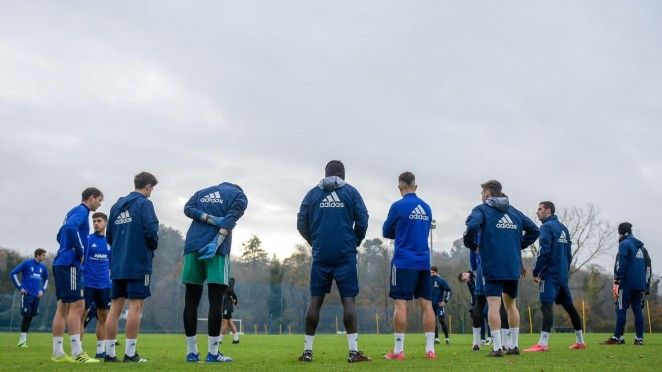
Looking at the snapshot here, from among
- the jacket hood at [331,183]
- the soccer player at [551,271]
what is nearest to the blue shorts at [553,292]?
the soccer player at [551,271]

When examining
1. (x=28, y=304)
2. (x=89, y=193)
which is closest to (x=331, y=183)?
(x=89, y=193)

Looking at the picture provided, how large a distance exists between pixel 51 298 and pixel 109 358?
36124 millimetres

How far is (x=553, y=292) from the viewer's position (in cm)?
1034

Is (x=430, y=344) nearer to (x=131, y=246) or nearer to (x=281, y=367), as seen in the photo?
(x=281, y=367)

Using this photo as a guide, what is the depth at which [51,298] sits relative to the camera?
131ft

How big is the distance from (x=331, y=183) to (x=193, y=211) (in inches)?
70.1

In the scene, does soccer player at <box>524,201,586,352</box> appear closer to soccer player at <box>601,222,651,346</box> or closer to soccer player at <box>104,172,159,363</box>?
soccer player at <box>601,222,651,346</box>

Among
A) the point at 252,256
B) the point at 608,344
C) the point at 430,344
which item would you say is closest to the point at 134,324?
the point at 430,344

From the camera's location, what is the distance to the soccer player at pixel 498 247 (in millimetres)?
8500

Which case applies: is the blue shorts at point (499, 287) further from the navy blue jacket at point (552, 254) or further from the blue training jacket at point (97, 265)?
the blue training jacket at point (97, 265)

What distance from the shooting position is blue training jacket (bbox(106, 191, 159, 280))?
771 centimetres

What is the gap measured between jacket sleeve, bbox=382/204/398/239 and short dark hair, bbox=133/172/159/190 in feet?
10.7

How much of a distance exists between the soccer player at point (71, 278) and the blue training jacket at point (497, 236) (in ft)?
18.3

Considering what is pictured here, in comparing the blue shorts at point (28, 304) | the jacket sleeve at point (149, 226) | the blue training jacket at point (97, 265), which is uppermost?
the jacket sleeve at point (149, 226)
